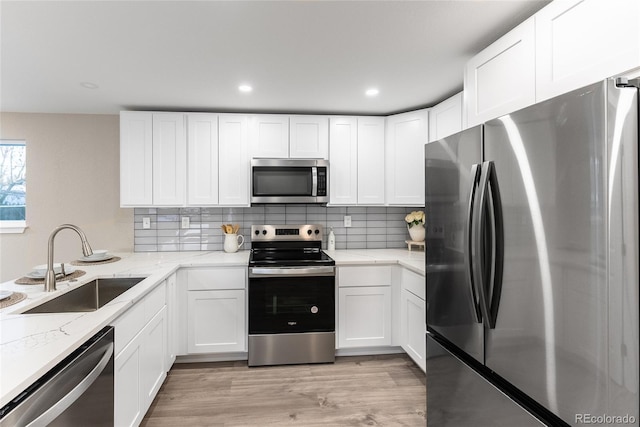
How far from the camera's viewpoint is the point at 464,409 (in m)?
1.47

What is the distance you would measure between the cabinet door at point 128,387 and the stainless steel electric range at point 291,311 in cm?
104

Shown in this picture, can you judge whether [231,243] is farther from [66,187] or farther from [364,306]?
[66,187]

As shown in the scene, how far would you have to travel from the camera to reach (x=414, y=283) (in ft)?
8.76

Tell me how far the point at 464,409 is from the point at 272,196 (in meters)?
2.22

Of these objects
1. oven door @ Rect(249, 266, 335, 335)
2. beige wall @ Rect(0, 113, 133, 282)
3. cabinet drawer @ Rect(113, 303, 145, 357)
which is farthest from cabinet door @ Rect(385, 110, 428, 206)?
beige wall @ Rect(0, 113, 133, 282)

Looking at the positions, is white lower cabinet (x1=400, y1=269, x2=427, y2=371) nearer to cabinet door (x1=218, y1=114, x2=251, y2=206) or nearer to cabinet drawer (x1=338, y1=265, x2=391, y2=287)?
cabinet drawer (x1=338, y1=265, x2=391, y2=287)

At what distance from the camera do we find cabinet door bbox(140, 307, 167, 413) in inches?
76.9

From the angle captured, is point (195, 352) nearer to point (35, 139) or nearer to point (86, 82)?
point (86, 82)

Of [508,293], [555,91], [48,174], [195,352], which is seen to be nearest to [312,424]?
[195,352]

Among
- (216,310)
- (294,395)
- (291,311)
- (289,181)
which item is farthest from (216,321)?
(289,181)

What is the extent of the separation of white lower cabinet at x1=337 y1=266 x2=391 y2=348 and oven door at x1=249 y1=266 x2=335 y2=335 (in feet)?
0.42

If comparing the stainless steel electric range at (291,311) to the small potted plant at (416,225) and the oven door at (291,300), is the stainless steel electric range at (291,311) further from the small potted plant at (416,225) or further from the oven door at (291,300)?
the small potted plant at (416,225)

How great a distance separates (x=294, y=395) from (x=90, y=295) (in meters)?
1.52

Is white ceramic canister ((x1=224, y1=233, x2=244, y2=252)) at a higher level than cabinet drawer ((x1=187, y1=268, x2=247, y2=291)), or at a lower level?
higher
